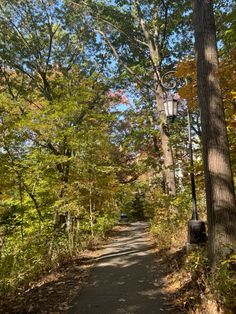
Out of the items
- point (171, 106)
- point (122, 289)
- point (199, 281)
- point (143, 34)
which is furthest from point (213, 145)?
point (143, 34)

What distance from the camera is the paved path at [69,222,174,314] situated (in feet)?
18.1

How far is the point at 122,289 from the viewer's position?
264 inches

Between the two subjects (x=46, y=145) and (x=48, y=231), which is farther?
(x=46, y=145)

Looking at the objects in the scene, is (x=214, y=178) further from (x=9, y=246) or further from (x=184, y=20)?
(x=184, y=20)

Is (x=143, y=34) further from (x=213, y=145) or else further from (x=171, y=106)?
(x=213, y=145)

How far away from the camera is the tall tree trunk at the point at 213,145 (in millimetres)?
4762

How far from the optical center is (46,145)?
11969 mm

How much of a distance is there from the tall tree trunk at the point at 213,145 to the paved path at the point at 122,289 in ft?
4.81

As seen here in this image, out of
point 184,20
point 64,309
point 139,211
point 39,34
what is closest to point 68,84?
point 39,34

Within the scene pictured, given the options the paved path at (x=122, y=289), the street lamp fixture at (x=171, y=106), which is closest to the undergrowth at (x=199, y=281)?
the paved path at (x=122, y=289)

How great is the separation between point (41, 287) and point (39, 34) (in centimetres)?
1190

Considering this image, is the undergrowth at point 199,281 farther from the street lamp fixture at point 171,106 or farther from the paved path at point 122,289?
the street lamp fixture at point 171,106

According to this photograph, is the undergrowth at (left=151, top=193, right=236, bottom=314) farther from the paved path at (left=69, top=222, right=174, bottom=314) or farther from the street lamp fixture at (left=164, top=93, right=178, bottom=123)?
the street lamp fixture at (left=164, top=93, right=178, bottom=123)

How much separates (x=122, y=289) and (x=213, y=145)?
3.40m
